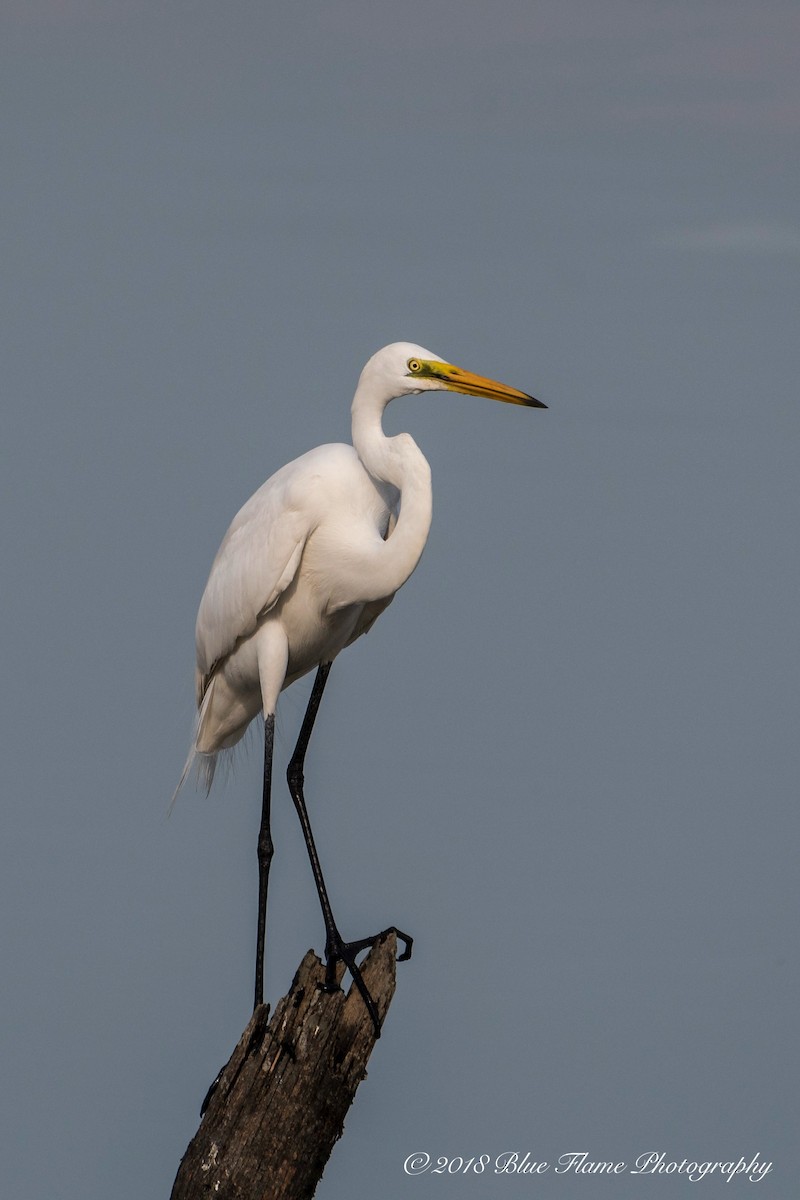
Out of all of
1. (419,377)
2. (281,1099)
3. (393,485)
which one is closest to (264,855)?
(281,1099)

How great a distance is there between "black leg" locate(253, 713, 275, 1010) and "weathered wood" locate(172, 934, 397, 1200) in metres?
0.45

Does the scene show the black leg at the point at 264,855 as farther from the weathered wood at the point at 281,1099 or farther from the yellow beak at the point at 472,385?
the yellow beak at the point at 472,385

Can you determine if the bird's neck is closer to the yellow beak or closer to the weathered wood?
the yellow beak

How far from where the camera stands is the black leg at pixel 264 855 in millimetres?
6008

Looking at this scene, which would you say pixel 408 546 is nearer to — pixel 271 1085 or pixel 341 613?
pixel 341 613

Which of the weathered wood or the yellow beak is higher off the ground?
the yellow beak

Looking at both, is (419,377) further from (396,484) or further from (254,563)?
(254,563)

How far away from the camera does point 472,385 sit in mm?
5598

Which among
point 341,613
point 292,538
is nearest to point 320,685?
point 341,613

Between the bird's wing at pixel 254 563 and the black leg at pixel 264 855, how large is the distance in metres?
0.43

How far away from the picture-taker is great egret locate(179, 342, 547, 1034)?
567 cm

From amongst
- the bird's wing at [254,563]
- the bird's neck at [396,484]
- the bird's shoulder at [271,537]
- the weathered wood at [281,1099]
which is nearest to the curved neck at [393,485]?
the bird's neck at [396,484]

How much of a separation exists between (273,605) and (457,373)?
1.21m

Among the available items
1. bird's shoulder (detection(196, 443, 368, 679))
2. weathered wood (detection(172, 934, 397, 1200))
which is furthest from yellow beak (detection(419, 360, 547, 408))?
weathered wood (detection(172, 934, 397, 1200))
